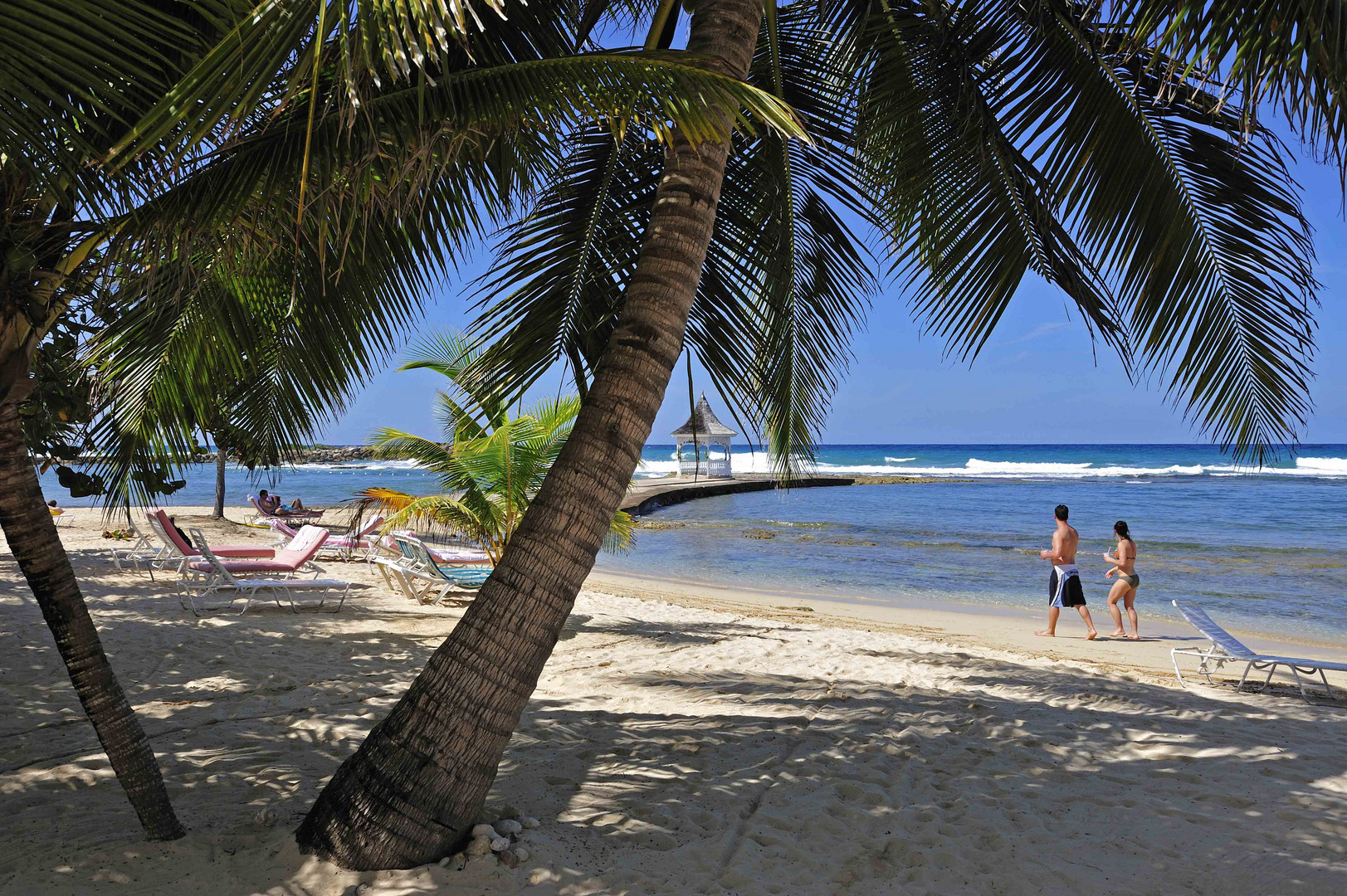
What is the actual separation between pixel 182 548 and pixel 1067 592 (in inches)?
393

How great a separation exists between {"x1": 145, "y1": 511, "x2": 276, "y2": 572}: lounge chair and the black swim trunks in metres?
9.31

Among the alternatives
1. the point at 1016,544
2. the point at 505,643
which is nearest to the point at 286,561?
the point at 505,643

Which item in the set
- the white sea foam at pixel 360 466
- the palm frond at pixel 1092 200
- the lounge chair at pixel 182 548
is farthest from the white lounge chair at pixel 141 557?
the white sea foam at pixel 360 466

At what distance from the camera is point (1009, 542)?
20.3 metres

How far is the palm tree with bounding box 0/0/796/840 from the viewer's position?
71.6 inches

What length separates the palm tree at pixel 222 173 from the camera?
182 centimetres

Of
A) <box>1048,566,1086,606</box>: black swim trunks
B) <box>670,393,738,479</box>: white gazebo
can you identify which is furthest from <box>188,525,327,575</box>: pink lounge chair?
<box>670,393,738,479</box>: white gazebo

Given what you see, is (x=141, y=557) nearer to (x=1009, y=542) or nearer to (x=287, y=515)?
(x=287, y=515)

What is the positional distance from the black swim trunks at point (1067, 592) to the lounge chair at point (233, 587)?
7862 millimetres

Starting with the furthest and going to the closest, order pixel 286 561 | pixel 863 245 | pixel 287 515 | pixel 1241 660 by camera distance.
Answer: pixel 287 515 → pixel 286 561 → pixel 1241 660 → pixel 863 245

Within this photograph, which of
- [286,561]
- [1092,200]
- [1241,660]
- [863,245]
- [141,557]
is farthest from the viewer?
[141,557]

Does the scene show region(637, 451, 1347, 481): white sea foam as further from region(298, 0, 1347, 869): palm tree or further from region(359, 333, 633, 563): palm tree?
region(298, 0, 1347, 869): palm tree

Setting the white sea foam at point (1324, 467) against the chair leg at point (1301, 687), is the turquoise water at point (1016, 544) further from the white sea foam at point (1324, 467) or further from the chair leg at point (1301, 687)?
the white sea foam at point (1324, 467)

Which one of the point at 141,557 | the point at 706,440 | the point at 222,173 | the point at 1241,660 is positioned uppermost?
the point at 222,173
